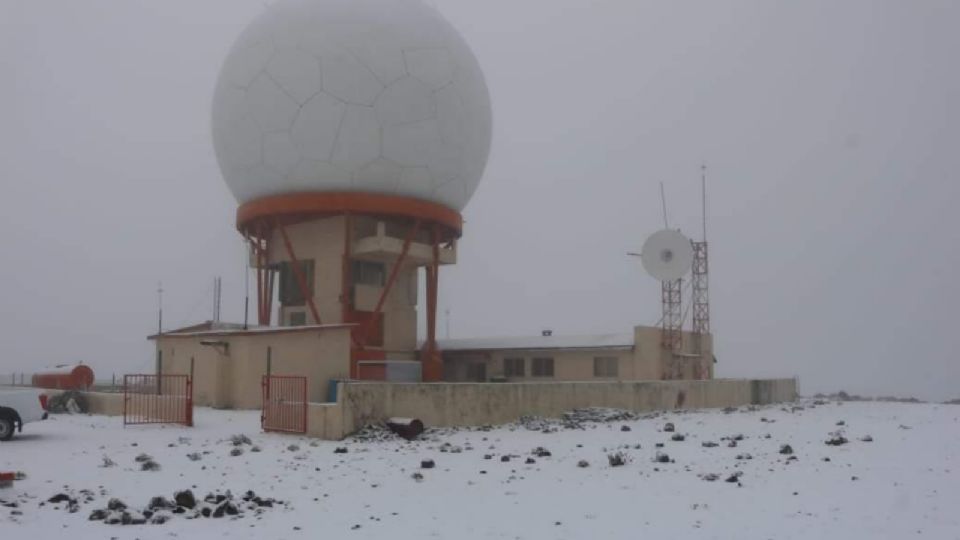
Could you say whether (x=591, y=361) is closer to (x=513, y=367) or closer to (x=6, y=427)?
(x=513, y=367)

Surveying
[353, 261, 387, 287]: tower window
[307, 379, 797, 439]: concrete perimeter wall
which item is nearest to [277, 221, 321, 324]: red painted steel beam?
[353, 261, 387, 287]: tower window

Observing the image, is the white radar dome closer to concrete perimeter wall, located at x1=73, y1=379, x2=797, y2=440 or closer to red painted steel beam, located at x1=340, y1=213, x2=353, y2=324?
red painted steel beam, located at x1=340, y1=213, x2=353, y2=324

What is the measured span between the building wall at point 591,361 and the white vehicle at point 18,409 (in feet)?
75.9

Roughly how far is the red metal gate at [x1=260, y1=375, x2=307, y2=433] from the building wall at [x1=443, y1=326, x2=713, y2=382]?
19.2 m

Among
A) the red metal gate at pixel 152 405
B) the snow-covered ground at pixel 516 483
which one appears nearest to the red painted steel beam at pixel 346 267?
the red metal gate at pixel 152 405

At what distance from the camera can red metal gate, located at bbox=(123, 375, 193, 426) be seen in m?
23.9

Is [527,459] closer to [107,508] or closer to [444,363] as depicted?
[107,508]

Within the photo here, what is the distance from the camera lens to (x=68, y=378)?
45.5m

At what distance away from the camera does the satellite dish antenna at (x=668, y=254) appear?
139 ft

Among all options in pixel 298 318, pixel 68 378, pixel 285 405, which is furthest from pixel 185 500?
pixel 68 378

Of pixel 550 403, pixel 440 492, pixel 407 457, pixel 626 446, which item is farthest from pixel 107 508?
pixel 550 403

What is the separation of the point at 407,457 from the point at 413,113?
1949 centimetres

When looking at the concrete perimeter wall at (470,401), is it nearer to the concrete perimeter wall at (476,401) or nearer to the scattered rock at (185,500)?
the concrete perimeter wall at (476,401)

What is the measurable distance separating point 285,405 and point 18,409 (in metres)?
6.27
